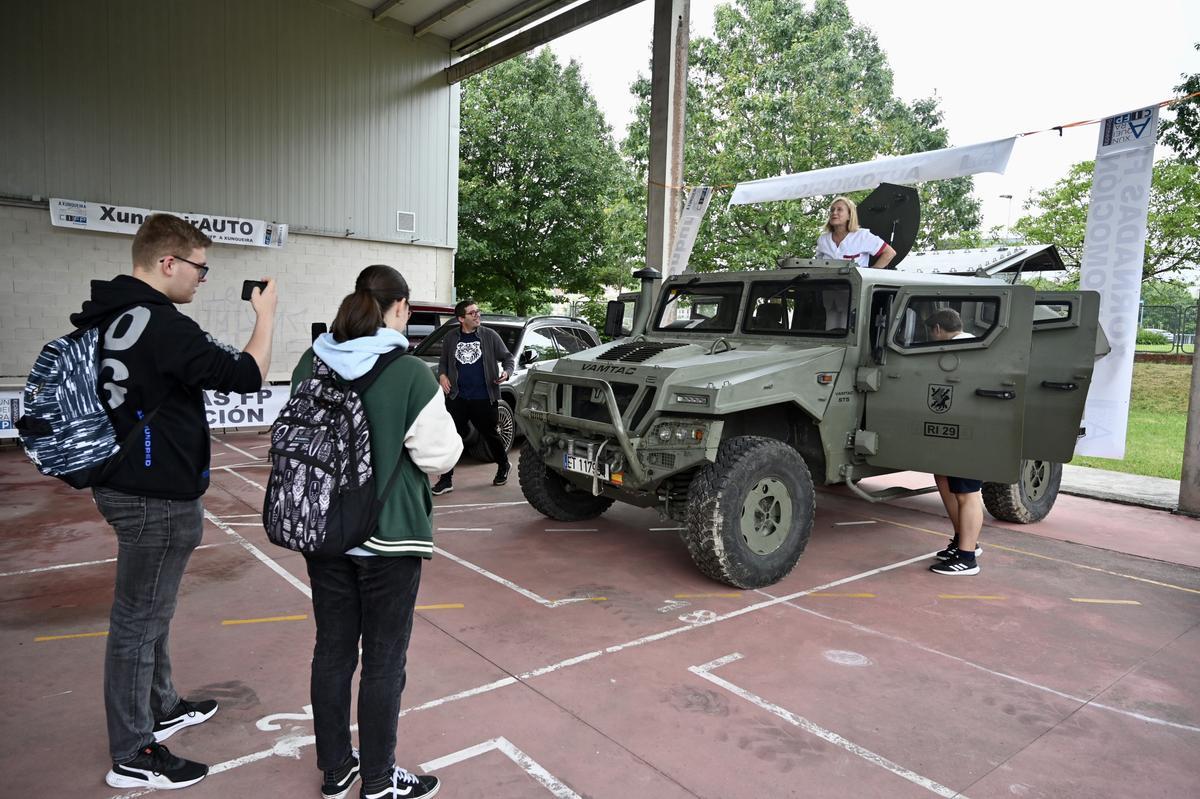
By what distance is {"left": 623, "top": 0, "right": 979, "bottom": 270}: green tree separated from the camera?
58.9ft

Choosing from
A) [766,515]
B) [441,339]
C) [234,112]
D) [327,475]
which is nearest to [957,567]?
[766,515]

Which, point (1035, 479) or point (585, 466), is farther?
point (1035, 479)

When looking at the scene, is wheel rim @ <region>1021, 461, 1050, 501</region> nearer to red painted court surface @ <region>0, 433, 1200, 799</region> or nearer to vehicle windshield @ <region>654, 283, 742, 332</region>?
red painted court surface @ <region>0, 433, 1200, 799</region>

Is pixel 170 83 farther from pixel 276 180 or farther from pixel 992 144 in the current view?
pixel 992 144

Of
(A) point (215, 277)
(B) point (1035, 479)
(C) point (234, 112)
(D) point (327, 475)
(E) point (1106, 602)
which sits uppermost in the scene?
(C) point (234, 112)

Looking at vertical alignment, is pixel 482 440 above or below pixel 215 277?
below

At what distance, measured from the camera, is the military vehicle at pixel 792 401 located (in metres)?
4.80

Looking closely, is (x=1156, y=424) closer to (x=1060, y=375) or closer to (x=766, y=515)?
(x=1060, y=375)

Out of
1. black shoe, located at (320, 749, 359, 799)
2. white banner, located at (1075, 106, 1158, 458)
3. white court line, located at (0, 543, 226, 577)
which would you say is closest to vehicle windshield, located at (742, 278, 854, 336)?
white banner, located at (1075, 106, 1158, 458)

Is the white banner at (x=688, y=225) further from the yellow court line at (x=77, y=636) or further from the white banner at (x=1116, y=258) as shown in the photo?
the yellow court line at (x=77, y=636)

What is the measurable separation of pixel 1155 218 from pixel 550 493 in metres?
18.3

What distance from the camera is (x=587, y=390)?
5426mm

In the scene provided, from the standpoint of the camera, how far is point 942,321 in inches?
214

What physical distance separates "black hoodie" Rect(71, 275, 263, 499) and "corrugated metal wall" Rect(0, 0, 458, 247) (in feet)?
35.9
